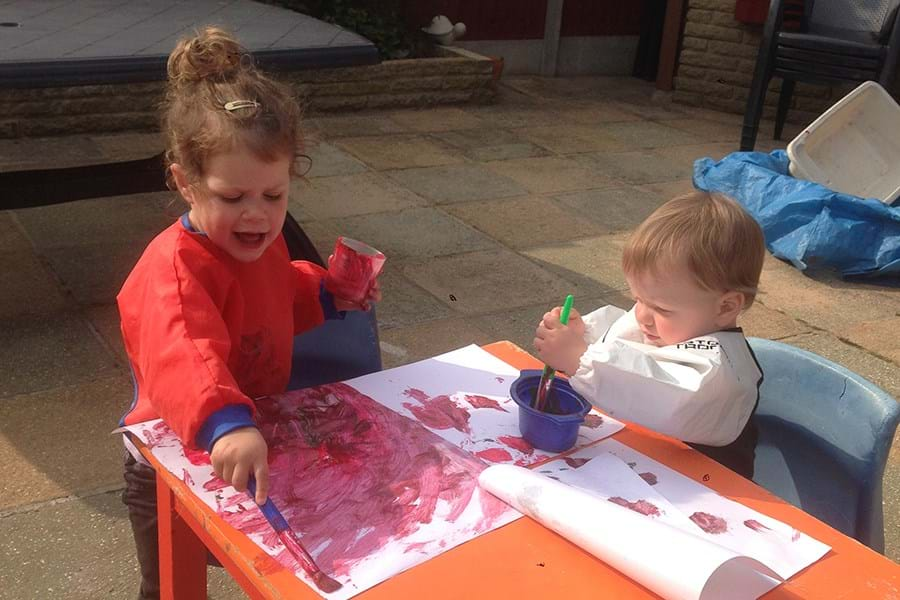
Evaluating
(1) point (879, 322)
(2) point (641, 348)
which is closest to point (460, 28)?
(1) point (879, 322)

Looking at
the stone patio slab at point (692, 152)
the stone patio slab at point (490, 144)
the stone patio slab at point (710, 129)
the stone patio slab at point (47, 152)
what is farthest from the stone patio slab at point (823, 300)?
the stone patio slab at point (47, 152)

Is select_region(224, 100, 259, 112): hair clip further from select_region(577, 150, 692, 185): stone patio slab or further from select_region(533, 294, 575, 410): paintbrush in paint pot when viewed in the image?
select_region(577, 150, 692, 185): stone patio slab

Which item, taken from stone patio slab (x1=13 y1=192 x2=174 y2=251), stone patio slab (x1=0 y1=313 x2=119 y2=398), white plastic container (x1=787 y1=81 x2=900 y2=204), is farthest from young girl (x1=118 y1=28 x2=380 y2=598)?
white plastic container (x1=787 y1=81 x2=900 y2=204)

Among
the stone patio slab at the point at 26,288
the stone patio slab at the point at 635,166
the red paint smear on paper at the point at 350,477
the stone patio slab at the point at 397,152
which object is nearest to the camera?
the red paint smear on paper at the point at 350,477

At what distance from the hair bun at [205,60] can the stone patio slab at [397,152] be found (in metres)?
3.88

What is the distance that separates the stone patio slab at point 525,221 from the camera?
4.77m

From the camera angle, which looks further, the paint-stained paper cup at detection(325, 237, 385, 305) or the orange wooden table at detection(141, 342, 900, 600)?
the paint-stained paper cup at detection(325, 237, 385, 305)

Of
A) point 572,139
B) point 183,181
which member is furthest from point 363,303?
point 572,139

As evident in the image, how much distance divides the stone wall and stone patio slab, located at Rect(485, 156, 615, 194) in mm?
1051

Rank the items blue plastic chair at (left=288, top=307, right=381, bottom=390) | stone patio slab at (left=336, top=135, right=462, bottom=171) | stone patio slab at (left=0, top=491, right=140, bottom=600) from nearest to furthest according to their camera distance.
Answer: blue plastic chair at (left=288, top=307, right=381, bottom=390) → stone patio slab at (left=0, top=491, right=140, bottom=600) → stone patio slab at (left=336, top=135, right=462, bottom=171)

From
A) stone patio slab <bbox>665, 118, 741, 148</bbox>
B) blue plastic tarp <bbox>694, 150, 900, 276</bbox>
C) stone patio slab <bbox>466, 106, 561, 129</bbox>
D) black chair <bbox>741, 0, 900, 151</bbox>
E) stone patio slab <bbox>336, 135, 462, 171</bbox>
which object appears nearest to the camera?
blue plastic tarp <bbox>694, 150, 900, 276</bbox>

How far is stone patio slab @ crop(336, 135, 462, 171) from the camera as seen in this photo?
5706 millimetres

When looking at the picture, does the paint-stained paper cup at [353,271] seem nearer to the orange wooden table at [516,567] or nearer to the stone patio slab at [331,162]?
the orange wooden table at [516,567]

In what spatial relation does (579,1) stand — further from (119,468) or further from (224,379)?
(224,379)
